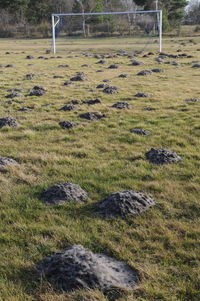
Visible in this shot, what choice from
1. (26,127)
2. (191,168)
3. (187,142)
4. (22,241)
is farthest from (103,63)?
(22,241)

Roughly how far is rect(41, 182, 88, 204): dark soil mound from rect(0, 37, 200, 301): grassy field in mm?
167

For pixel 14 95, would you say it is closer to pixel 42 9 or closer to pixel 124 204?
pixel 124 204

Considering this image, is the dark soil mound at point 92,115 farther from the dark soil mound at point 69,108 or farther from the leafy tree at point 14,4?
the leafy tree at point 14,4

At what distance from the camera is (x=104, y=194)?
655cm

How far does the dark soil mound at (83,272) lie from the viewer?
13.4 ft

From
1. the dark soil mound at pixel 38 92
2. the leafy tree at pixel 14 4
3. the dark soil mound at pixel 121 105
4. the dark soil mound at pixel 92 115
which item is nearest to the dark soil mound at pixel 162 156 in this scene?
the dark soil mound at pixel 92 115

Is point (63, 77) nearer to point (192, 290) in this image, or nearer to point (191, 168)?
point (191, 168)

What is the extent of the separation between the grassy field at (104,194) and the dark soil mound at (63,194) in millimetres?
167

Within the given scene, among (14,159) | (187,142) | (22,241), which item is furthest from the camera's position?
(187,142)

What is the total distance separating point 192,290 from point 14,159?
223 inches

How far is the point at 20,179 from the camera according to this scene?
7305 millimetres

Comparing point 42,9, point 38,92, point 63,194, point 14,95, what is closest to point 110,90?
point 38,92

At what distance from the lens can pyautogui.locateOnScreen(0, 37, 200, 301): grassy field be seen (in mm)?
4355

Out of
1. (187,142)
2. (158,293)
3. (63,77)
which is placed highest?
(63,77)
